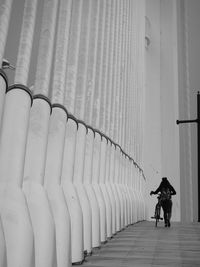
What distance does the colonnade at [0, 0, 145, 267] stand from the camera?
1227 millimetres

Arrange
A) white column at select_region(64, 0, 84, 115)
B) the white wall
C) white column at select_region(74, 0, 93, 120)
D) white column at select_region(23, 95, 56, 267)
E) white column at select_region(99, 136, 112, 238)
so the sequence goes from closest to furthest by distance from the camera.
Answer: white column at select_region(23, 95, 56, 267)
white column at select_region(64, 0, 84, 115)
white column at select_region(74, 0, 93, 120)
white column at select_region(99, 136, 112, 238)
the white wall

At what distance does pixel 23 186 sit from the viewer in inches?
55.1

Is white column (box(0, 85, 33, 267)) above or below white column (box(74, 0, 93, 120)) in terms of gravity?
below

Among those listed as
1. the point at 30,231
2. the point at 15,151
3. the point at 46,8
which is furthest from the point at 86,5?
the point at 30,231

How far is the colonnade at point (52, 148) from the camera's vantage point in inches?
48.3

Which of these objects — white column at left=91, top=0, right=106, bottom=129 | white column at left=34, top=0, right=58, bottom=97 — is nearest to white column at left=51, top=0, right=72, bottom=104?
white column at left=34, top=0, right=58, bottom=97

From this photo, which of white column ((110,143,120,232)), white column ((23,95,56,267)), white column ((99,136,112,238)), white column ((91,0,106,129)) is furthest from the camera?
white column ((110,143,120,232))

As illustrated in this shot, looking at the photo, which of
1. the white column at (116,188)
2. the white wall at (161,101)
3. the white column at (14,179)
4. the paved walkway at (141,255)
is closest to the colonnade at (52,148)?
the white column at (14,179)

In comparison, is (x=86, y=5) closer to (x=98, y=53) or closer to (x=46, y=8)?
(x=98, y=53)

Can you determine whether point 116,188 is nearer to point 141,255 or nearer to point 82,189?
point 141,255

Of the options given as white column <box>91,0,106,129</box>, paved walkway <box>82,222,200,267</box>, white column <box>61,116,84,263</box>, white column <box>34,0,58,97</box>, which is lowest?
paved walkway <box>82,222,200,267</box>

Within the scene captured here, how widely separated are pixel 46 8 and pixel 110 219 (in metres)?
1.80

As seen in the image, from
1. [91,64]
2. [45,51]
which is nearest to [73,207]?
[45,51]

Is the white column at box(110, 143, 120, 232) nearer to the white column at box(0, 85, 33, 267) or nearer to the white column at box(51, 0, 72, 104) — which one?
the white column at box(51, 0, 72, 104)
